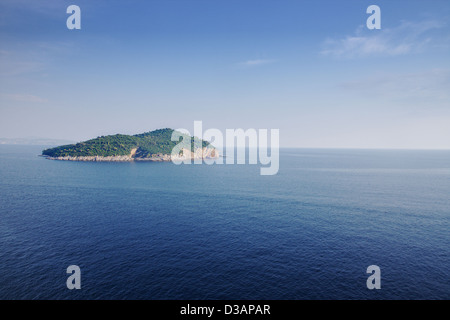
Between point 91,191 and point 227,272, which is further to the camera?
point 91,191

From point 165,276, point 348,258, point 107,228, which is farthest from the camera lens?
point 107,228

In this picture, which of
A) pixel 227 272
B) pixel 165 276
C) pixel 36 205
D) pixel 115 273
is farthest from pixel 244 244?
pixel 36 205

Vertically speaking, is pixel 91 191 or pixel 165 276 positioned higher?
pixel 91 191

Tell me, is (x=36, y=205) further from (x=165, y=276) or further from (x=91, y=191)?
(x=165, y=276)

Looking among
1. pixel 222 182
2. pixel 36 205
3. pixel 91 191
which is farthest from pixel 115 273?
pixel 222 182

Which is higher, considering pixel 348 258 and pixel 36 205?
pixel 36 205
